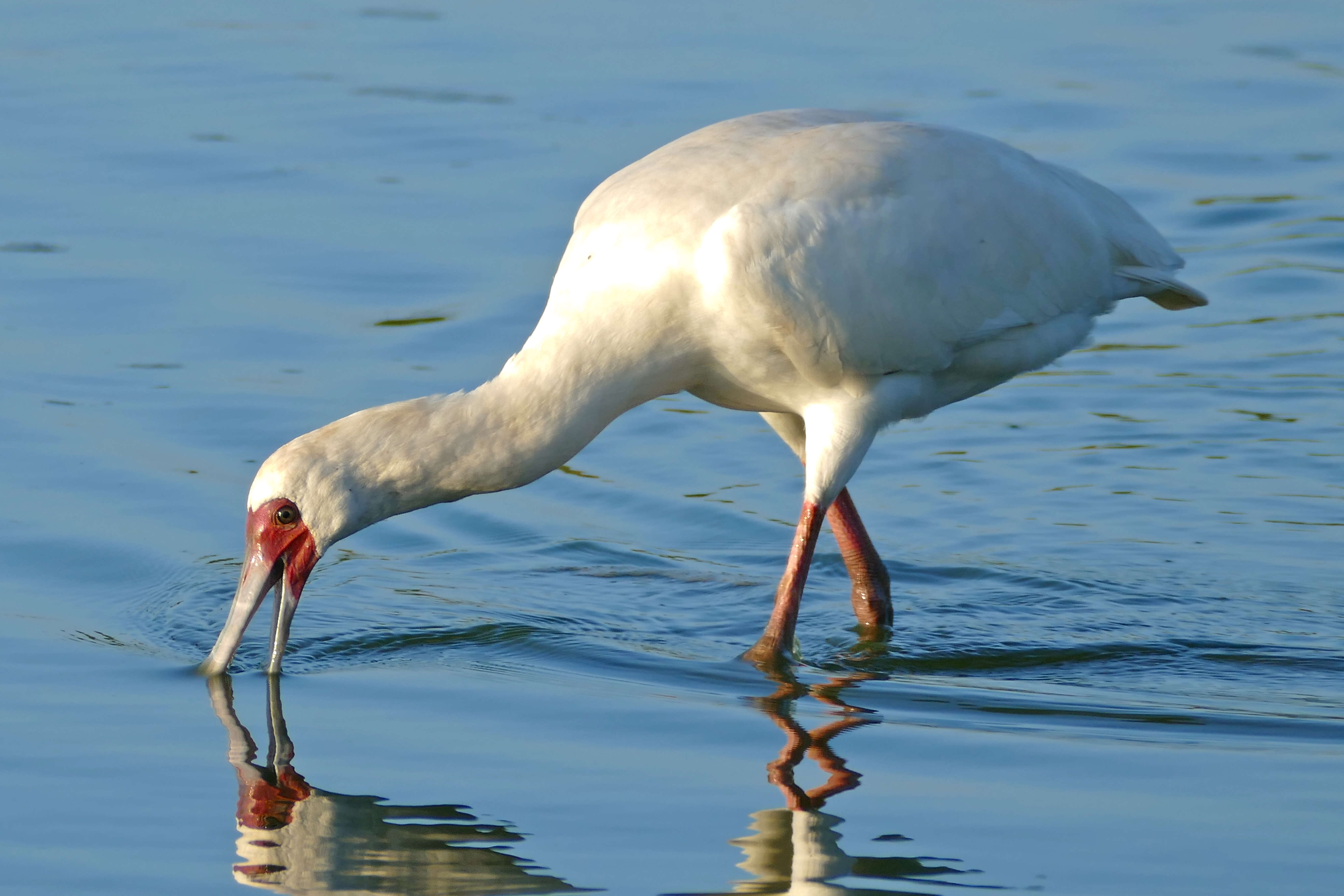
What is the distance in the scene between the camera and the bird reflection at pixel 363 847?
5.40 m

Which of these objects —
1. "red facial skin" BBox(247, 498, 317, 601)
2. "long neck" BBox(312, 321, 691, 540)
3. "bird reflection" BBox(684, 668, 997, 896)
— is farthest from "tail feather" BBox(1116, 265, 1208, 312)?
"red facial skin" BBox(247, 498, 317, 601)

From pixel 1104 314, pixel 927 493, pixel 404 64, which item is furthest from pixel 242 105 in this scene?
pixel 1104 314

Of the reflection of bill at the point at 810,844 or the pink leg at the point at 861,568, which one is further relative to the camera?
the pink leg at the point at 861,568

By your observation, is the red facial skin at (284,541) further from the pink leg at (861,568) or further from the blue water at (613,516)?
the pink leg at (861,568)

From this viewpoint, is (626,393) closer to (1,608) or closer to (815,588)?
(815,588)

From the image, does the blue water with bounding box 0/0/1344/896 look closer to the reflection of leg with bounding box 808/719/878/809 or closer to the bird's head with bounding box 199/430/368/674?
the reflection of leg with bounding box 808/719/878/809

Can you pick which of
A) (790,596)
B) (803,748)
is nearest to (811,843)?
(803,748)

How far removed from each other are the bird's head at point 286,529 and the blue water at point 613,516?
0.71 ft

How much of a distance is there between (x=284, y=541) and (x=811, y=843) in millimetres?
2205

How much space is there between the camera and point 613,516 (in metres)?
9.24

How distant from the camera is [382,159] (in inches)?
538

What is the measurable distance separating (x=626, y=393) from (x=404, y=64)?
358 inches

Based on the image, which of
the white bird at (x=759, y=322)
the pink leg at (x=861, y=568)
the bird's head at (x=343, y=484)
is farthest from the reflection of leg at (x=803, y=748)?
the bird's head at (x=343, y=484)

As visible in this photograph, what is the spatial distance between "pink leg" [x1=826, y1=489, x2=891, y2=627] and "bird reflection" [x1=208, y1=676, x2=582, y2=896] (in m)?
2.62
